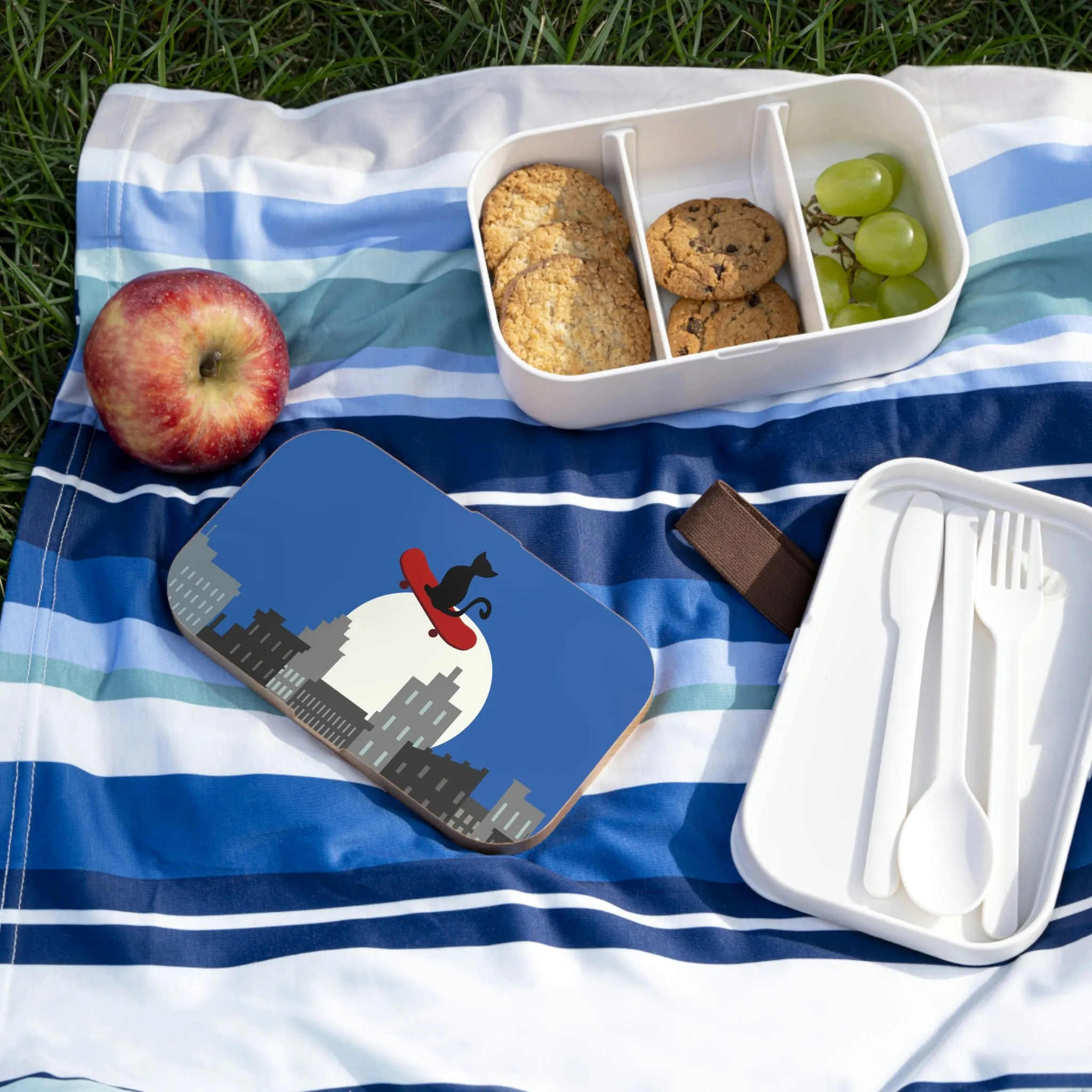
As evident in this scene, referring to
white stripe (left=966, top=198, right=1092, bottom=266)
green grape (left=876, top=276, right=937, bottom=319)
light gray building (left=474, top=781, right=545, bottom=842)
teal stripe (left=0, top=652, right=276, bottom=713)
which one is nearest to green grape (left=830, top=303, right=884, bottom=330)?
green grape (left=876, top=276, right=937, bottom=319)

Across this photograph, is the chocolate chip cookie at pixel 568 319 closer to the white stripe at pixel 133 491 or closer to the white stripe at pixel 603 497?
the white stripe at pixel 603 497

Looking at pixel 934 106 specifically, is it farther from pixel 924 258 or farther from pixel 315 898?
pixel 315 898

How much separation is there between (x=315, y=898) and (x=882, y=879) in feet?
1.52

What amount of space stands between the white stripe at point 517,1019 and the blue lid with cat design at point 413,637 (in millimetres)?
125

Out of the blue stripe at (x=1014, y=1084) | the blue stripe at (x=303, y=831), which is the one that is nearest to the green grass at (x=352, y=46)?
the blue stripe at (x=303, y=831)

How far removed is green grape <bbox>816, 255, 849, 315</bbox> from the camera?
1017 mm

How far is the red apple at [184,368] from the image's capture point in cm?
96

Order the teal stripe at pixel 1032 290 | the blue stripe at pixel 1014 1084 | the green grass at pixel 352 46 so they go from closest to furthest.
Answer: the blue stripe at pixel 1014 1084
the teal stripe at pixel 1032 290
the green grass at pixel 352 46

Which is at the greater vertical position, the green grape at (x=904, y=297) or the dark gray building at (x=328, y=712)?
the green grape at (x=904, y=297)

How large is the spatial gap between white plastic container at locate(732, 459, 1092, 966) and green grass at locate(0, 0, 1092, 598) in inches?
20.1

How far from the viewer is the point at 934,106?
1.09m

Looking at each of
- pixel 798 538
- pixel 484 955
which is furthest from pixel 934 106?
pixel 484 955

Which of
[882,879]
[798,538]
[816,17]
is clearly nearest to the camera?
[882,879]

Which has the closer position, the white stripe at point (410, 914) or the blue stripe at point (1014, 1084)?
the blue stripe at point (1014, 1084)
